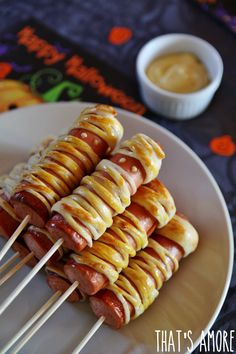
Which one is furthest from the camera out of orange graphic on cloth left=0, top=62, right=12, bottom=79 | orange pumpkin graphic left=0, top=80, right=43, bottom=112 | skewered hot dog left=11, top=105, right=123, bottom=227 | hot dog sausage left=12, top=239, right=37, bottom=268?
orange graphic on cloth left=0, top=62, right=12, bottom=79

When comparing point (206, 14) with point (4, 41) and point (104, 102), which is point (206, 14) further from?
point (4, 41)

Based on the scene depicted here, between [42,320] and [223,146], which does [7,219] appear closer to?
[42,320]

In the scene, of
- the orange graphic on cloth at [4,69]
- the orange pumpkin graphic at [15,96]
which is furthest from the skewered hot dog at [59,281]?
the orange graphic on cloth at [4,69]

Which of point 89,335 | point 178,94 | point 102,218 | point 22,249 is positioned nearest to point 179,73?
point 178,94

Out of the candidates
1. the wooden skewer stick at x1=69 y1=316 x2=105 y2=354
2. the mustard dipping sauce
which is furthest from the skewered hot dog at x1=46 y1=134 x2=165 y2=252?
the mustard dipping sauce

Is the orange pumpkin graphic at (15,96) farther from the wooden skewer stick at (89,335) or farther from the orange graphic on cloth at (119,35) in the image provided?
the wooden skewer stick at (89,335)

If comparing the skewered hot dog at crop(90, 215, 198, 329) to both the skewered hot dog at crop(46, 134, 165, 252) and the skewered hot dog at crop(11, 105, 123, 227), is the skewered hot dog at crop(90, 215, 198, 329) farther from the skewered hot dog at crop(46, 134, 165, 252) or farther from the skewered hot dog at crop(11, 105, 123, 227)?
the skewered hot dog at crop(11, 105, 123, 227)
